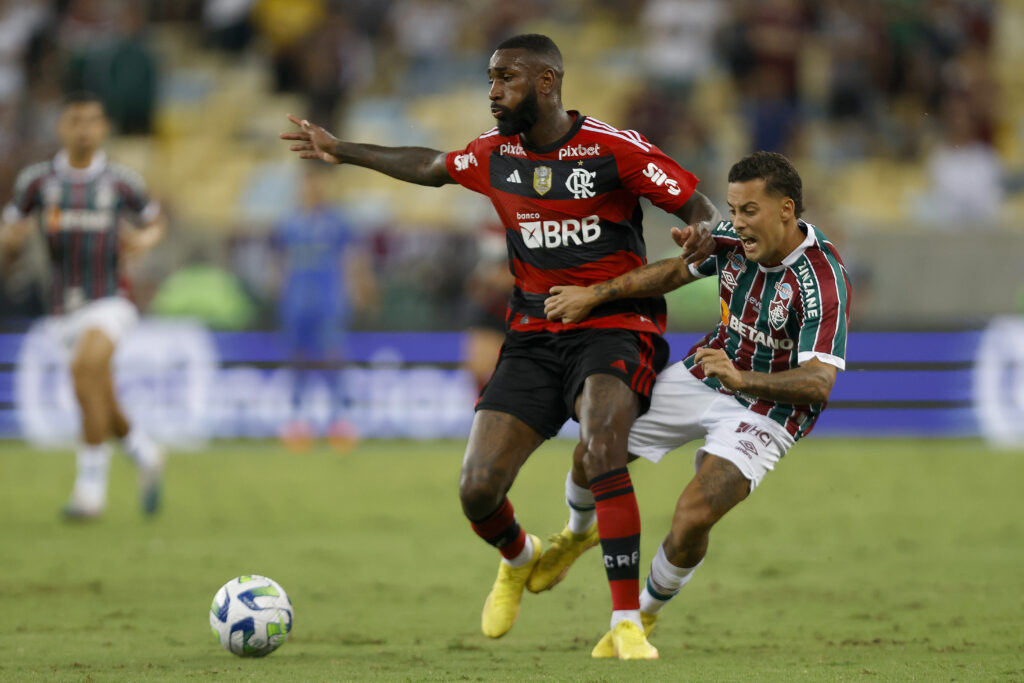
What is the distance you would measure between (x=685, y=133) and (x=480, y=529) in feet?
36.8

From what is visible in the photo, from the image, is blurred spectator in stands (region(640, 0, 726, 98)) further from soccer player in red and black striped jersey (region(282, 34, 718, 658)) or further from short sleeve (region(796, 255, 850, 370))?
short sleeve (region(796, 255, 850, 370))

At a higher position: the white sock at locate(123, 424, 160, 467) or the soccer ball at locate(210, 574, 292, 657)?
the soccer ball at locate(210, 574, 292, 657)

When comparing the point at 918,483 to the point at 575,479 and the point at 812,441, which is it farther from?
the point at 575,479

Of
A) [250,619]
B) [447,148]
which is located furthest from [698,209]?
[447,148]

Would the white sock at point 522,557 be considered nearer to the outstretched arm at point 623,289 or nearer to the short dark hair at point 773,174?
the outstretched arm at point 623,289

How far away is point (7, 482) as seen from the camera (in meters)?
12.4

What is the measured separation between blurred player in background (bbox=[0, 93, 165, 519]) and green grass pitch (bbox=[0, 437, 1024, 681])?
58cm

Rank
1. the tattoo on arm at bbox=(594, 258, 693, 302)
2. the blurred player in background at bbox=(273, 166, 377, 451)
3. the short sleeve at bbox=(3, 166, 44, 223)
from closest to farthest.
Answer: the tattoo on arm at bbox=(594, 258, 693, 302) → the short sleeve at bbox=(3, 166, 44, 223) → the blurred player in background at bbox=(273, 166, 377, 451)

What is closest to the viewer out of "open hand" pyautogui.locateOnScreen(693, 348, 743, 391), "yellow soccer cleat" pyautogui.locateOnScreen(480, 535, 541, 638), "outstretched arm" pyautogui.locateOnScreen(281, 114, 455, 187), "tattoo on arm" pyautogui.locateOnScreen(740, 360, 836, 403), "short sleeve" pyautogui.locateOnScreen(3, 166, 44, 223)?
"open hand" pyautogui.locateOnScreen(693, 348, 743, 391)

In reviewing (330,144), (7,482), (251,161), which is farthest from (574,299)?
(251,161)

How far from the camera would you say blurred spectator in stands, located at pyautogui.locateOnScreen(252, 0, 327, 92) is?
61.0ft

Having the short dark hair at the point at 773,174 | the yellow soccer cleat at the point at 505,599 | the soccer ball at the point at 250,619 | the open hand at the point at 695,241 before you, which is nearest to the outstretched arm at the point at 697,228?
the open hand at the point at 695,241

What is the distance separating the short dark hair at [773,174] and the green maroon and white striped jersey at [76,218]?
5772mm

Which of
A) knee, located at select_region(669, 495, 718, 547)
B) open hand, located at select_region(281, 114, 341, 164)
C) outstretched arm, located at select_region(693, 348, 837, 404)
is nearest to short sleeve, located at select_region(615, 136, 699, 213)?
outstretched arm, located at select_region(693, 348, 837, 404)
